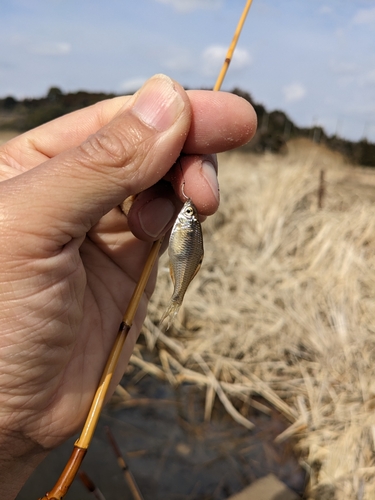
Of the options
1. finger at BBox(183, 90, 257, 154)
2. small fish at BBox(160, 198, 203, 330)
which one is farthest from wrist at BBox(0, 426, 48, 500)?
finger at BBox(183, 90, 257, 154)

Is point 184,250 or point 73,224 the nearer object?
point 73,224

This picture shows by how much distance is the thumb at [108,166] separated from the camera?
6.24ft

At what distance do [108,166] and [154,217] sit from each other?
1.97 ft

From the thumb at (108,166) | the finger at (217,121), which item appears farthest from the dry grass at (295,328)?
the thumb at (108,166)

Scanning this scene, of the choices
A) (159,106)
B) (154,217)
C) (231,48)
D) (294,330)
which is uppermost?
(231,48)

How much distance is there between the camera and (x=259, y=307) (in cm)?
598

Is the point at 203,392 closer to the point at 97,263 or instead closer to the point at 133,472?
the point at 133,472

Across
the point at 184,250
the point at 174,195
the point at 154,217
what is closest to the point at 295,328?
the point at 174,195

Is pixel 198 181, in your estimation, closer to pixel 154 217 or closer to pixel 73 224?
pixel 154 217

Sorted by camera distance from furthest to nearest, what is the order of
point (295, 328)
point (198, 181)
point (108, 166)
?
point (295, 328), point (198, 181), point (108, 166)

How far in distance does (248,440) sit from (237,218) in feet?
13.0

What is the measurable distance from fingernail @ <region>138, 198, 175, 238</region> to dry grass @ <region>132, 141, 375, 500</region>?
113 inches

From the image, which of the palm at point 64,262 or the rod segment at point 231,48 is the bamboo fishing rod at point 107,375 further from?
the palm at point 64,262

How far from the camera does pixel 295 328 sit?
222 inches
